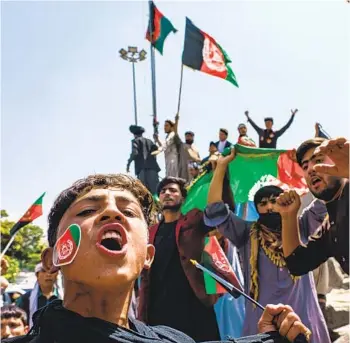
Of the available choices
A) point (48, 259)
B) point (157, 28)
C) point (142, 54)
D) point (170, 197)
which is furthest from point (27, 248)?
point (48, 259)

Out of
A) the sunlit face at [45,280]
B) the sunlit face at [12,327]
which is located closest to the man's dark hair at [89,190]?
the sunlit face at [12,327]

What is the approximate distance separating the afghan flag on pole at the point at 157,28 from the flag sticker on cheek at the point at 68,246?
38.8 ft

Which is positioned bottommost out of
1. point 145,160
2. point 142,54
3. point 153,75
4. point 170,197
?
point 145,160

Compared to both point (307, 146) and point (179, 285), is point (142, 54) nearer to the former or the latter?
point (179, 285)

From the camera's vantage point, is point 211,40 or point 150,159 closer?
point 211,40

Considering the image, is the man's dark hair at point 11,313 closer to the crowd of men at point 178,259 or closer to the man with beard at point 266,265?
the crowd of men at point 178,259

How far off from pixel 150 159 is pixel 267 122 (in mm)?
2637

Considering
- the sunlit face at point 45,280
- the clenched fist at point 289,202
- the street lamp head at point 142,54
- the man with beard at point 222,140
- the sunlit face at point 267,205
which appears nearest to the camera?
the clenched fist at point 289,202

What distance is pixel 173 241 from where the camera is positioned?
13.9 feet

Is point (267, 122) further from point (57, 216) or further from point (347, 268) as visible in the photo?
point (57, 216)

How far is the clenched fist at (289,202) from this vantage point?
244 centimetres

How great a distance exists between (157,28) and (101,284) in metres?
12.8

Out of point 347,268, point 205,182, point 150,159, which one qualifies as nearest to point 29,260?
point 150,159

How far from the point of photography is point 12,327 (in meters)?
4.11
